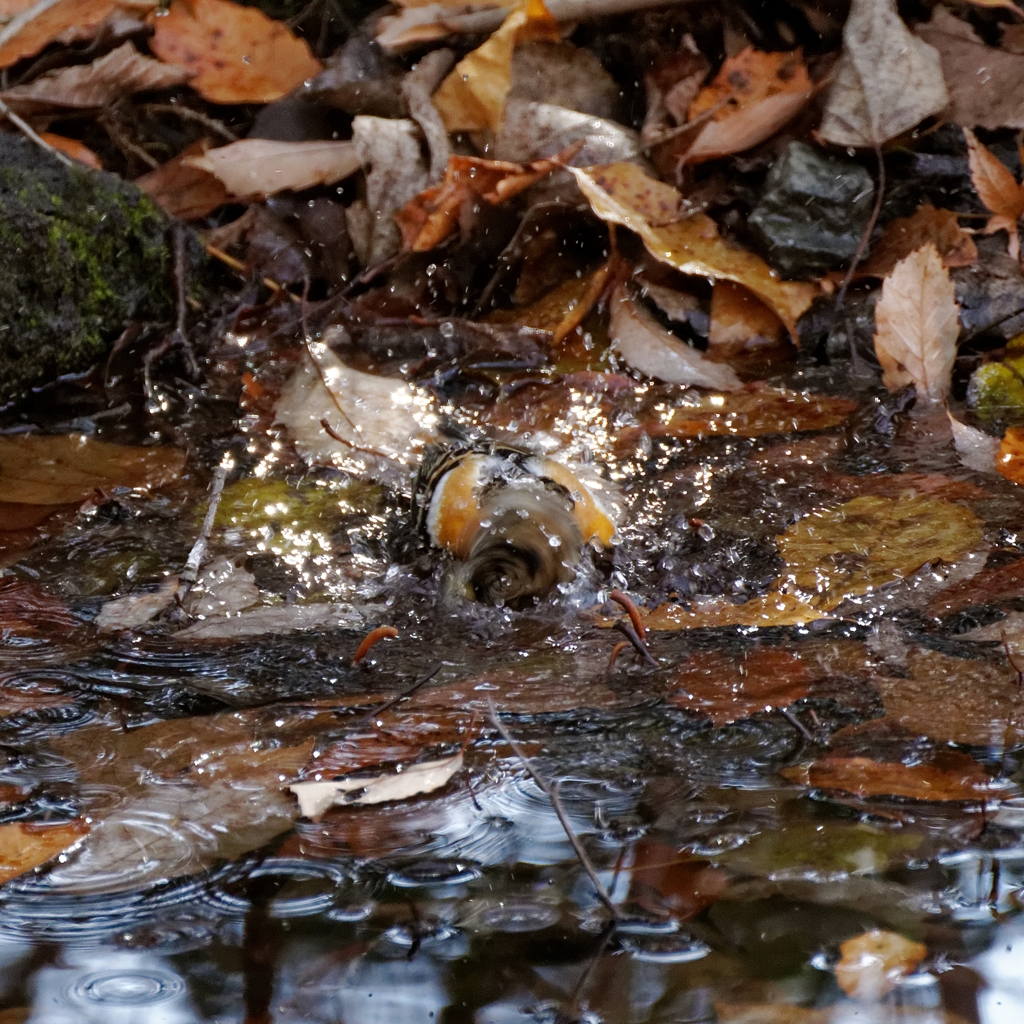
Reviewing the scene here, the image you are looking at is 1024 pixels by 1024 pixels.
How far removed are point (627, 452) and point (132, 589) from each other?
121 cm

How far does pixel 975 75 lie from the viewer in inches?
135

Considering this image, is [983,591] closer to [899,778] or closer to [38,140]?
[899,778]

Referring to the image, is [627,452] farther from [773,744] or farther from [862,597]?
[773,744]

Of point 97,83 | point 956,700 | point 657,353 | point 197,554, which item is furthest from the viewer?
point 97,83

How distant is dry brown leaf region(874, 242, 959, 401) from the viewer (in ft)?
9.49

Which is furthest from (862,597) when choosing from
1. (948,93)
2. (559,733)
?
(948,93)

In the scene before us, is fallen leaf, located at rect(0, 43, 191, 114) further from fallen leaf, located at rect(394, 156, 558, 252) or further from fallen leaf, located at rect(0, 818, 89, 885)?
fallen leaf, located at rect(0, 818, 89, 885)

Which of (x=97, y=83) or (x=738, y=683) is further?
(x=97, y=83)

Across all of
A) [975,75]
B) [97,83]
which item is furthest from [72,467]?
[975,75]

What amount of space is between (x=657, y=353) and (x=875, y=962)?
2.11 m

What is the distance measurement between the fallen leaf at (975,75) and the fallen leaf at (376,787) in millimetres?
2801

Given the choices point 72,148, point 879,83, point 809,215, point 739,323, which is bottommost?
point 739,323

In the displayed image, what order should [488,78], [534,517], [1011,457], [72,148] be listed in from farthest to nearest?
1. [72,148]
2. [488,78]
3. [1011,457]
4. [534,517]

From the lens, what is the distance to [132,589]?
224cm
